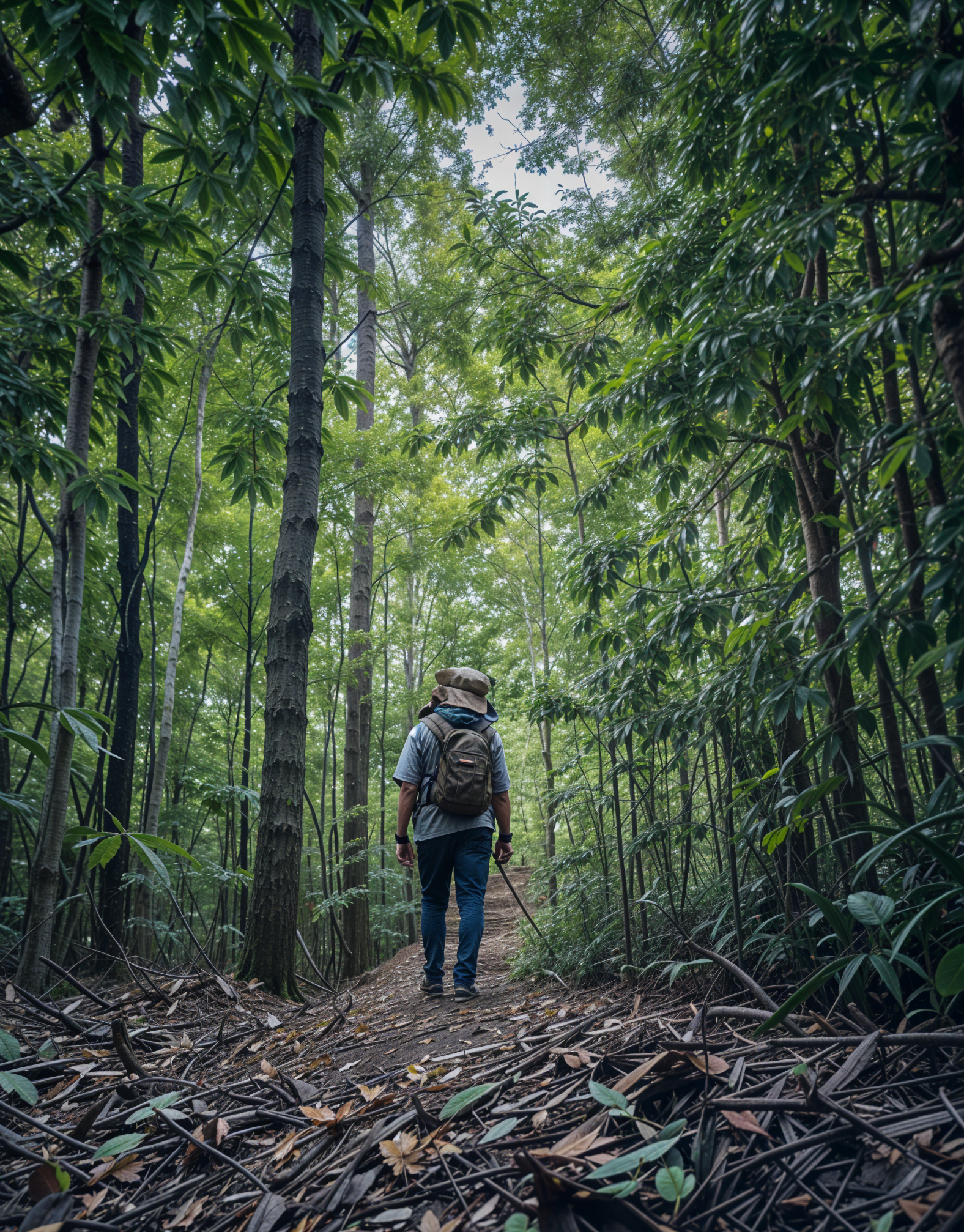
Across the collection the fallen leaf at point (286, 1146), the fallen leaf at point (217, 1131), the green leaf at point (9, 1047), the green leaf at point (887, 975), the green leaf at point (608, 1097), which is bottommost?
the fallen leaf at point (286, 1146)

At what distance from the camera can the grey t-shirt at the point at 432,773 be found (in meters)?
3.29

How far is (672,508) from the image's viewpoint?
10.0 ft

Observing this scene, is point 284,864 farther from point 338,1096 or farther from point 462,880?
point 338,1096

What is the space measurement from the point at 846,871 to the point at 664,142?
4.82m

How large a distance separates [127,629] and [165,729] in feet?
3.18

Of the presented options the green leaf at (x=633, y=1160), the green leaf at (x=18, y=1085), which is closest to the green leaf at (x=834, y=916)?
the green leaf at (x=633, y=1160)

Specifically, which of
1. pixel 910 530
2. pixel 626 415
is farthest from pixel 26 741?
pixel 626 415

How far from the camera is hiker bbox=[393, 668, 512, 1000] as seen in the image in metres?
3.23

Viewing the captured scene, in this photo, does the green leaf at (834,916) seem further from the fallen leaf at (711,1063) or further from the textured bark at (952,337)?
the textured bark at (952,337)

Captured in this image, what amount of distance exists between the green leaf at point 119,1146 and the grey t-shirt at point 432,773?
1834mm

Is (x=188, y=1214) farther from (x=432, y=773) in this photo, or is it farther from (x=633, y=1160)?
(x=432, y=773)

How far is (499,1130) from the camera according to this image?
1361 millimetres

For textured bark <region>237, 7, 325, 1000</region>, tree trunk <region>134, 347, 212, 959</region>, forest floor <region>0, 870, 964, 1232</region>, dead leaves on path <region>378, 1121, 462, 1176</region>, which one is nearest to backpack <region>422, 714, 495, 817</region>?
textured bark <region>237, 7, 325, 1000</region>

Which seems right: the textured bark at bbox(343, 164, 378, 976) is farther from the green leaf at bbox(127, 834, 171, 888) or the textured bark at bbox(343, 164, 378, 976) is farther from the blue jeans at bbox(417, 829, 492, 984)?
the green leaf at bbox(127, 834, 171, 888)
